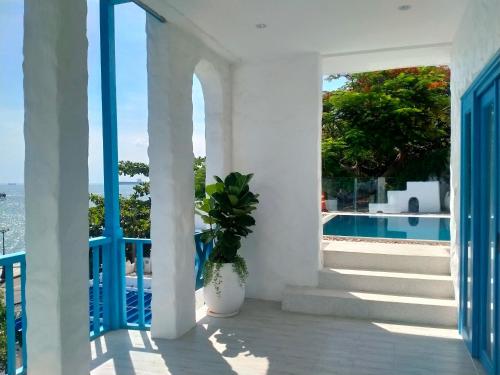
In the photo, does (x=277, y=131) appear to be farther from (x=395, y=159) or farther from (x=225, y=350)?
(x=395, y=159)

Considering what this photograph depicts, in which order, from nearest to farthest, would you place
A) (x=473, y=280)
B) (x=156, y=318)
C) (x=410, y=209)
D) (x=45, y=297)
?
(x=45, y=297)
(x=473, y=280)
(x=156, y=318)
(x=410, y=209)

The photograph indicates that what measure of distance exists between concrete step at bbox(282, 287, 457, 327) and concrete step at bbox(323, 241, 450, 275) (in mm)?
471

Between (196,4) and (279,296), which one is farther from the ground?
(196,4)

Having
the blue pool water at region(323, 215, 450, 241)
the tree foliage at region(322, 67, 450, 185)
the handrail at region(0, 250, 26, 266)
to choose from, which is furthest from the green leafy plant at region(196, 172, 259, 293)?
the tree foliage at region(322, 67, 450, 185)

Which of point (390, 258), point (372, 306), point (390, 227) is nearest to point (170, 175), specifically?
point (372, 306)

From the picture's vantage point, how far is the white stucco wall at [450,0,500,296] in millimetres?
2535

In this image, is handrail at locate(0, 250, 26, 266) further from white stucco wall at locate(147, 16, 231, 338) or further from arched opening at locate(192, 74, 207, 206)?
arched opening at locate(192, 74, 207, 206)

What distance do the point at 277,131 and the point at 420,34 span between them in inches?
73.1

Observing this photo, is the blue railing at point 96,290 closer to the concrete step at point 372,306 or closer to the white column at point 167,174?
the white column at point 167,174

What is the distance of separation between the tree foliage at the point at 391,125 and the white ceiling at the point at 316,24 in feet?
25.9

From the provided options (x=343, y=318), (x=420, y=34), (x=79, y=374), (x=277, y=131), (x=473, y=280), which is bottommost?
(x=343, y=318)

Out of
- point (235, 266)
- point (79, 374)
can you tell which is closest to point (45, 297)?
point (79, 374)

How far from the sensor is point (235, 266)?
4.26m

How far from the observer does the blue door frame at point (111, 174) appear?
3.68 m
